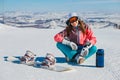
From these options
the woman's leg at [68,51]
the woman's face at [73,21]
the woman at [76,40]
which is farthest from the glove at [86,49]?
the woman's face at [73,21]

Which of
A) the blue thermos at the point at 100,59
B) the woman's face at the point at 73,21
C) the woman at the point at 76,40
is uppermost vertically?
the woman's face at the point at 73,21

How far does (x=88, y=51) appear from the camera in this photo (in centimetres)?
743

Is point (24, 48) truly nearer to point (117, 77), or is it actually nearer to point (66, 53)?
point (66, 53)

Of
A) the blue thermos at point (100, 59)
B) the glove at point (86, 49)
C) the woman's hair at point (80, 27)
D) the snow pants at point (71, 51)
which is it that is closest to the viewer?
the blue thermos at point (100, 59)

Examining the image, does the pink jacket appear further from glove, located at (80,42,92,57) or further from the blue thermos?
the blue thermos

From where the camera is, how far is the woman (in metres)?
7.42

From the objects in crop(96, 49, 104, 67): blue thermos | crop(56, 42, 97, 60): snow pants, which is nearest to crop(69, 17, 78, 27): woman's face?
crop(56, 42, 97, 60): snow pants

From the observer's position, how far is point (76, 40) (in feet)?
25.2

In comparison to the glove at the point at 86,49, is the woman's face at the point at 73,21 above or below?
above

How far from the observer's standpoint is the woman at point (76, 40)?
7.42 metres

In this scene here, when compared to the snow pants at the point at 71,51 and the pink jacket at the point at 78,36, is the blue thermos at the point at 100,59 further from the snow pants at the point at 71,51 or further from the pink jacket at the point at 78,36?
the pink jacket at the point at 78,36

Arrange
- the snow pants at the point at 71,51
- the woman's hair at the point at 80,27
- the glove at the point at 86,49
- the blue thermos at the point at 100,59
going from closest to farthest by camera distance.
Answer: the blue thermos at the point at 100,59, the glove at the point at 86,49, the snow pants at the point at 71,51, the woman's hair at the point at 80,27

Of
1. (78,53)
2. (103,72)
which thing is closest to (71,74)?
(103,72)

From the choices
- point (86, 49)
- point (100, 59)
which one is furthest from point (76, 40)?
point (100, 59)
